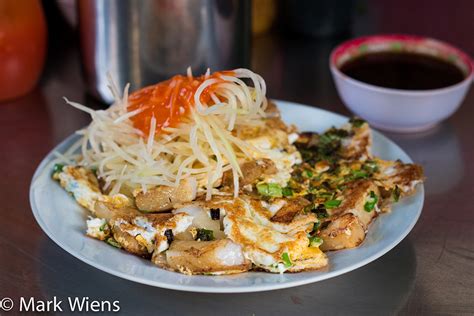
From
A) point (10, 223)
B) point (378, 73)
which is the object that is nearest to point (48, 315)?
point (10, 223)

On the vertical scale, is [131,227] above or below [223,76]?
below

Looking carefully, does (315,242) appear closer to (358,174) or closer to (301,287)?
(301,287)

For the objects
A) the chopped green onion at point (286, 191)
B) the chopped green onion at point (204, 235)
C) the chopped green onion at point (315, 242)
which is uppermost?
the chopped green onion at point (204, 235)

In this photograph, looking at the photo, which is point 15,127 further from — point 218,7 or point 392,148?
point 392,148

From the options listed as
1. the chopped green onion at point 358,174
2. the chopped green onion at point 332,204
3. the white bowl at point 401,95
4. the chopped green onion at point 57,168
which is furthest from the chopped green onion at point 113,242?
the white bowl at point 401,95

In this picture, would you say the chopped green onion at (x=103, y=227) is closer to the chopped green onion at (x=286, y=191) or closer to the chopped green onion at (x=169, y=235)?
the chopped green onion at (x=169, y=235)

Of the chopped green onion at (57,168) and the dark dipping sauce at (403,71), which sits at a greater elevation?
the chopped green onion at (57,168)
